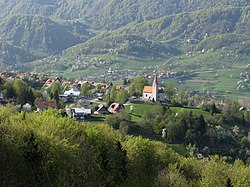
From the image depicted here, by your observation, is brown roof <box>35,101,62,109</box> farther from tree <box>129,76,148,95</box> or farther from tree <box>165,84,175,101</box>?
tree <box>165,84,175,101</box>

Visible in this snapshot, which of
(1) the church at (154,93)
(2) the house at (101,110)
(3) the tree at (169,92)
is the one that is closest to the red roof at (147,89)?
(1) the church at (154,93)

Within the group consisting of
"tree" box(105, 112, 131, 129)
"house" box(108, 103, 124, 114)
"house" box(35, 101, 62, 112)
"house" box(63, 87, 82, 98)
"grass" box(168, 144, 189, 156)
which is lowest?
"grass" box(168, 144, 189, 156)

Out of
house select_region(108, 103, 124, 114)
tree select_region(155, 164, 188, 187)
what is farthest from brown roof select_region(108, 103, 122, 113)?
tree select_region(155, 164, 188, 187)

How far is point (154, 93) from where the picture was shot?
363 ft

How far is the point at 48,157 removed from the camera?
3058 centimetres

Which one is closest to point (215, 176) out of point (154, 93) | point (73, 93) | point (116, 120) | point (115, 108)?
point (116, 120)

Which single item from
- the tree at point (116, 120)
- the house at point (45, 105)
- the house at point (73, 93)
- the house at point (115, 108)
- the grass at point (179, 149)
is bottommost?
the grass at point (179, 149)

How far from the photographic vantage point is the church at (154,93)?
110 m

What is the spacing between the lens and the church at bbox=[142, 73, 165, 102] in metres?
110

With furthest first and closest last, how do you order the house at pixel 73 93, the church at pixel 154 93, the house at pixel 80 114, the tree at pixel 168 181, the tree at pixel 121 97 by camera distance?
the house at pixel 73 93 < the church at pixel 154 93 < the tree at pixel 121 97 < the house at pixel 80 114 < the tree at pixel 168 181

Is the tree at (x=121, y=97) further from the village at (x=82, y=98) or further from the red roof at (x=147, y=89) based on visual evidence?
the red roof at (x=147, y=89)

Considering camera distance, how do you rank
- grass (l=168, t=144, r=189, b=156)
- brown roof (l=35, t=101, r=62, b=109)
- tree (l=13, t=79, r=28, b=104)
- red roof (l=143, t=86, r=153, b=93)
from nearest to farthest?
grass (l=168, t=144, r=189, b=156), brown roof (l=35, t=101, r=62, b=109), tree (l=13, t=79, r=28, b=104), red roof (l=143, t=86, r=153, b=93)

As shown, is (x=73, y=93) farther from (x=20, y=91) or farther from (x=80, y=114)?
(x=80, y=114)

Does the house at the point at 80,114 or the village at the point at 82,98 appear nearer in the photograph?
the house at the point at 80,114
